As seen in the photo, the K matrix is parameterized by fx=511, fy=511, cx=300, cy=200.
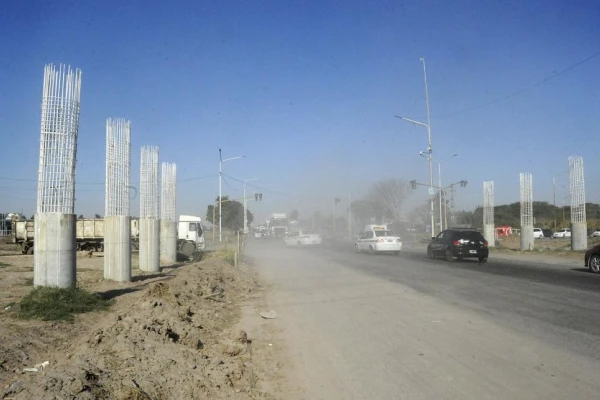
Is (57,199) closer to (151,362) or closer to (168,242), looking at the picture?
(151,362)

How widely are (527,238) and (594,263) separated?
17.2 meters

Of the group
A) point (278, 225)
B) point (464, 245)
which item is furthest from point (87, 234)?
point (278, 225)

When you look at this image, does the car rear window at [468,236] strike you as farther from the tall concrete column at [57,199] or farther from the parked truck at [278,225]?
the parked truck at [278,225]

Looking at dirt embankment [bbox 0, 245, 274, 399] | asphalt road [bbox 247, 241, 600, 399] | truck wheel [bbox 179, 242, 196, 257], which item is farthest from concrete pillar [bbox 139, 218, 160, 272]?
truck wheel [bbox 179, 242, 196, 257]

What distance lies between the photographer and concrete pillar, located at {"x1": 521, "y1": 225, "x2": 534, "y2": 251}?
3503cm

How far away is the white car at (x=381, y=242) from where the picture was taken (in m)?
31.0

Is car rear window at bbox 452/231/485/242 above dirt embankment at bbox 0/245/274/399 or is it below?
above

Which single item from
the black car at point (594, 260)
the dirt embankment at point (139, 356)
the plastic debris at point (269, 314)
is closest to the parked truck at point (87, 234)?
the dirt embankment at point (139, 356)

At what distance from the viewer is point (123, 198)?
17.0 m

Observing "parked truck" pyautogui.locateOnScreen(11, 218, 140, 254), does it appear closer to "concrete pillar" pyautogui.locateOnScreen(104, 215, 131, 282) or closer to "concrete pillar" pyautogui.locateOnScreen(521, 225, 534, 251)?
"concrete pillar" pyautogui.locateOnScreen(104, 215, 131, 282)

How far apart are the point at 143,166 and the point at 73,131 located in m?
8.56

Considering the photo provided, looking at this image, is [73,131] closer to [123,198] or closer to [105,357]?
[123,198]

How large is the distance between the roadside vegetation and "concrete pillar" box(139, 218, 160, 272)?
29.2 feet

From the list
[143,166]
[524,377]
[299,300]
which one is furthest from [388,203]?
[524,377]
